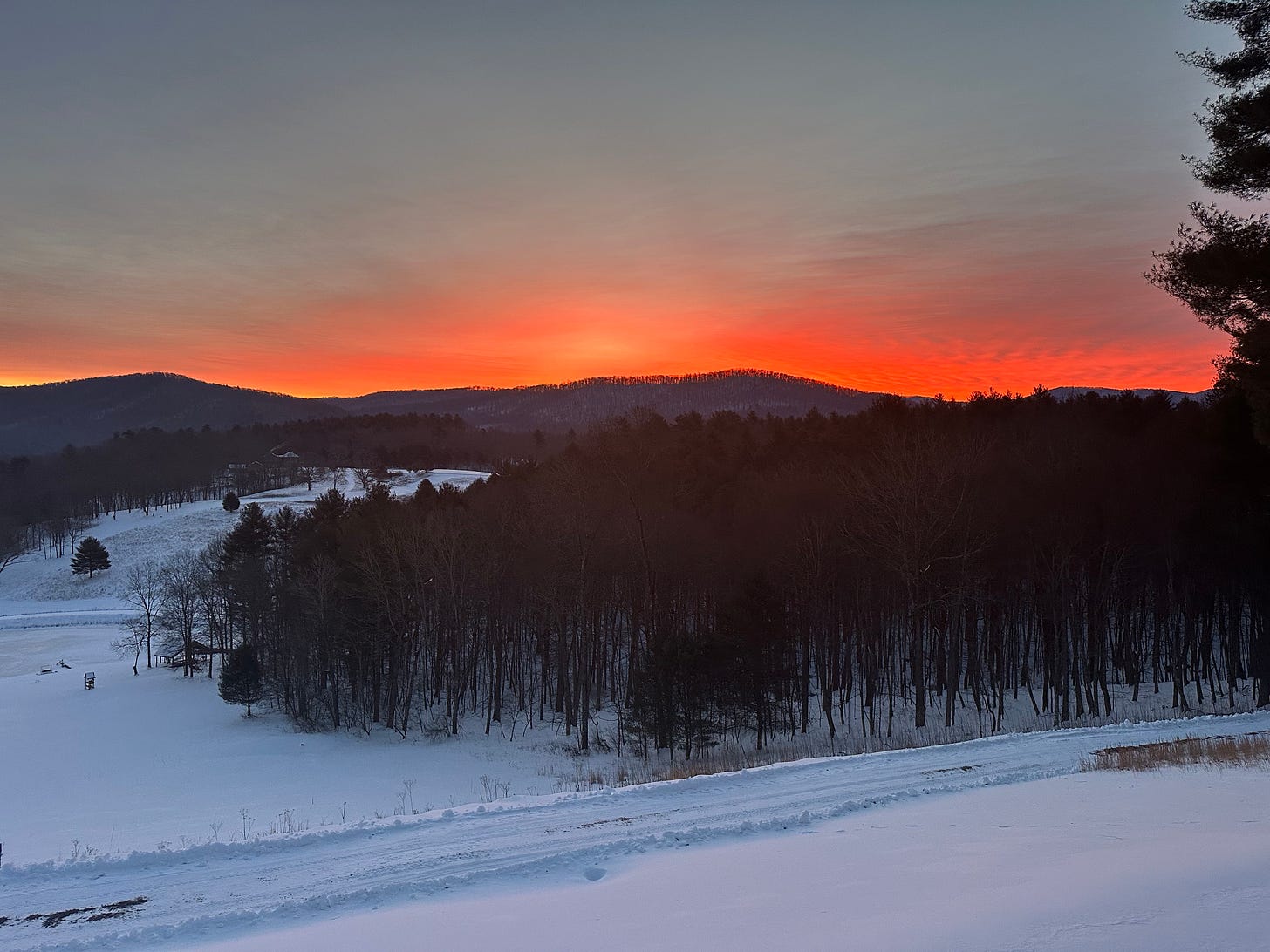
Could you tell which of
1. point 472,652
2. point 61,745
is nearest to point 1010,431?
point 472,652

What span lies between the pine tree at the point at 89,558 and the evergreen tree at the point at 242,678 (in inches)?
2439

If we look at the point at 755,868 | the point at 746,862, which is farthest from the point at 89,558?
the point at 755,868

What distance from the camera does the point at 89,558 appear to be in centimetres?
8312

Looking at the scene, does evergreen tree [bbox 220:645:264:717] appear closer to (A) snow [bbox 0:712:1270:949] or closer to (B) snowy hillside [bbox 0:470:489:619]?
(A) snow [bbox 0:712:1270:949]

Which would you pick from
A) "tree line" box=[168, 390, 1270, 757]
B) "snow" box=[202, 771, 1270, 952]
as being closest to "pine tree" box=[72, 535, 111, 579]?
"tree line" box=[168, 390, 1270, 757]

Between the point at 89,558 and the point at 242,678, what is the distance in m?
64.4

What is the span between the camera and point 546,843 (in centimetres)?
848

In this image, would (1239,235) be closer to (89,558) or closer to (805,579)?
(805,579)

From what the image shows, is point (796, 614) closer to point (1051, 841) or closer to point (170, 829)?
point (170, 829)

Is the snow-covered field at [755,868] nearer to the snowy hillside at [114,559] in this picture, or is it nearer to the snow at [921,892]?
the snow at [921,892]

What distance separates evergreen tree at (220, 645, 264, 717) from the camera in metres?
35.2

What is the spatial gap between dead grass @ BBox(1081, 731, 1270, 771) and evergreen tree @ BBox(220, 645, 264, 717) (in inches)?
1391

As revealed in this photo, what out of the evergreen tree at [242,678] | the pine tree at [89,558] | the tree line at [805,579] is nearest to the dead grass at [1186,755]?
the tree line at [805,579]

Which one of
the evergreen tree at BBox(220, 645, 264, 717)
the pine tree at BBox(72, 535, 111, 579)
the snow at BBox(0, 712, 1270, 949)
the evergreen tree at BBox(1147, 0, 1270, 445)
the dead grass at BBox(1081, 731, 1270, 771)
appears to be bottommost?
the evergreen tree at BBox(220, 645, 264, 717)
